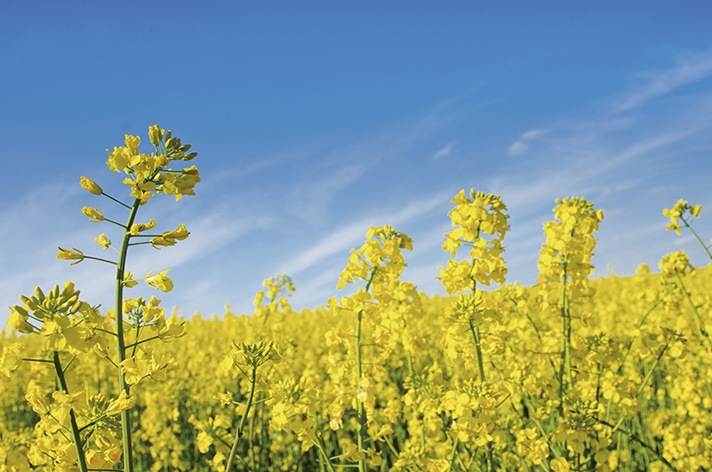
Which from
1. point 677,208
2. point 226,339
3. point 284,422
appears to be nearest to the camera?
point 284,422

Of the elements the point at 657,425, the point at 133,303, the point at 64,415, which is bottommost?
the point at 657,425

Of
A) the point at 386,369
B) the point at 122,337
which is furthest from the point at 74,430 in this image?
the point at 386,369

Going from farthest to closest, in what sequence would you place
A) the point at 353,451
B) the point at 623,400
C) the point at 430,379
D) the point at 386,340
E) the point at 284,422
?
1. the point at 430,379
2. the point at 623,400
3. the point at 386,340
4. the point at 353,451
5. the point at 284,422

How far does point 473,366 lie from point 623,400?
127 centimetres

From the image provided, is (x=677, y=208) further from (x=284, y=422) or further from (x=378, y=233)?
(x=284, y=422)

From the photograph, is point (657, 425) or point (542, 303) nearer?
point (542, 303)

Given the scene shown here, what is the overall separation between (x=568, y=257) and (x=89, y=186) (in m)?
3.10

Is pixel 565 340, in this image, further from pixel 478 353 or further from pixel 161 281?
pixel 161 281

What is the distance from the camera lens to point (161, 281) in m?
1.65

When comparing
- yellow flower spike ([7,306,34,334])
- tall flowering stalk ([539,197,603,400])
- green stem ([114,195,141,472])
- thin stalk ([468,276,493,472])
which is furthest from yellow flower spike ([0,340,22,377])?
tall flowering stalk ([539,197,603,400])

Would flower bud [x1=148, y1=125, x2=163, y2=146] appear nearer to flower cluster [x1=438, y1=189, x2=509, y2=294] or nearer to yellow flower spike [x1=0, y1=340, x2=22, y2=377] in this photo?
yellow flower spike [x1=0, y1=340, x2=22, y2=377]

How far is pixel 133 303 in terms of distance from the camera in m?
1.80

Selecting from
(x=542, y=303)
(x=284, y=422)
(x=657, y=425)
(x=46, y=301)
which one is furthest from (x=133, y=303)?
(x=657, y=425)

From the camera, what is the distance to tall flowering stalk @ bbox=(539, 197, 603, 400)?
10.4ft
